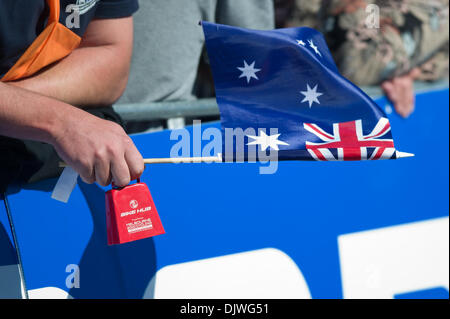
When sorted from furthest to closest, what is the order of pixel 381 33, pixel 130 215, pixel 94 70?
pixel 381 33 < pixel 94 70 < pixel 130 215

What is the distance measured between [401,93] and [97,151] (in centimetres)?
147

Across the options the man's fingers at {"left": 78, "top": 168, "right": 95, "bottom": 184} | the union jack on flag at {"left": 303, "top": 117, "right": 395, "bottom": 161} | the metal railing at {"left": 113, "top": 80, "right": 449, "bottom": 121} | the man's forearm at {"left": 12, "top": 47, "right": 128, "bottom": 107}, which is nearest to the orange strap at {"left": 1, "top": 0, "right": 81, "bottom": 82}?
the man's forearm at {"left": 12, "top": 47, "right": 128, "bottom": 107}

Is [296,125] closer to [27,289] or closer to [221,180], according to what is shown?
[221,180]

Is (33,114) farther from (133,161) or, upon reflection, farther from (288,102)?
(288,102)

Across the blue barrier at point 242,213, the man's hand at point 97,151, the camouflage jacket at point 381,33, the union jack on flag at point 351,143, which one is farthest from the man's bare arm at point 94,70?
the camouflage jacket at point 381,33

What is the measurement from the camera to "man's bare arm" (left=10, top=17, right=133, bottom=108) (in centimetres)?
179

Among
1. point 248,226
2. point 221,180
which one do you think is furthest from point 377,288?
point 221,180

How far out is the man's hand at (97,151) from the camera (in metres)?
1.45

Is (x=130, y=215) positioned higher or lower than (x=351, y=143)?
lower

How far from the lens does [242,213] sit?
2080 mm

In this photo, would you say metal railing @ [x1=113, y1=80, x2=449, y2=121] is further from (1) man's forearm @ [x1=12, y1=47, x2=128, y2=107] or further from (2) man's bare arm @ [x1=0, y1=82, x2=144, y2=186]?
(2) man's bare arm @ [x1=0, y1=82, x2=144, y2=186]

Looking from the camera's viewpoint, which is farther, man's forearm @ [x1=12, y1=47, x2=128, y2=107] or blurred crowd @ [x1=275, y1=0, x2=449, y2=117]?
blurred crowd @ [x1=275, y1=0, x2=449, y2=117]

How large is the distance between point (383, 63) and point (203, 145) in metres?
1.01


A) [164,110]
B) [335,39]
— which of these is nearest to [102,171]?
[164,110]
